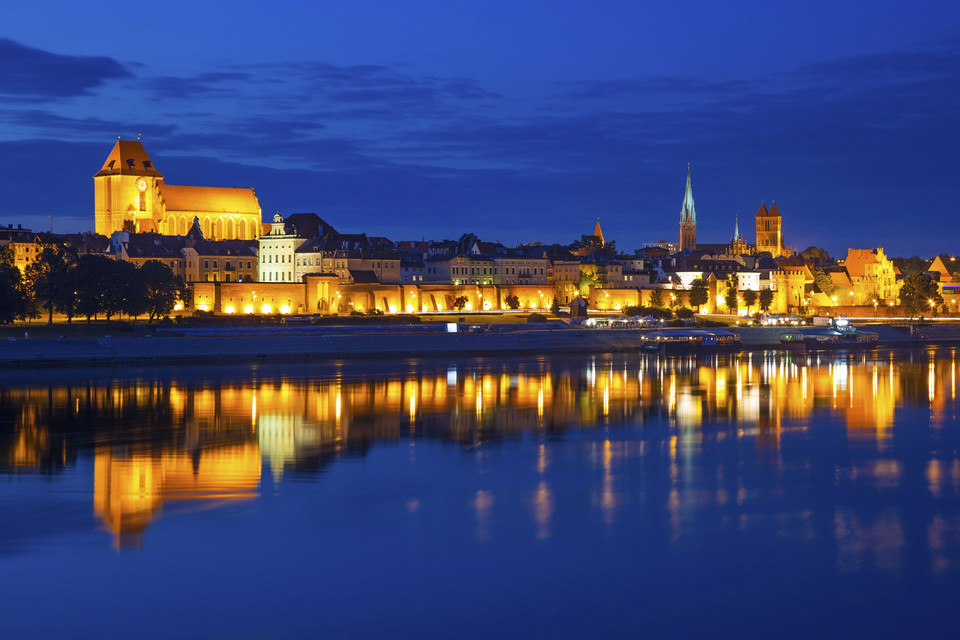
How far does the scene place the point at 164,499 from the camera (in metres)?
19.5

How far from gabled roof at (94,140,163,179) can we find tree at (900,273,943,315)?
241ft

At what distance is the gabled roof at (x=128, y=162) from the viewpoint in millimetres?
108438

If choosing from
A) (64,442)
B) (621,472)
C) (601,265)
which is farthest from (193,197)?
(621,472)

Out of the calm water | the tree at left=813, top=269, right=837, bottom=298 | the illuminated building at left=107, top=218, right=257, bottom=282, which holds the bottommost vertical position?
the calm water

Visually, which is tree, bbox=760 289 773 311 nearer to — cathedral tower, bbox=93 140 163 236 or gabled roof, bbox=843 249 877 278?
gabled roof, bbox=843 249 877 278

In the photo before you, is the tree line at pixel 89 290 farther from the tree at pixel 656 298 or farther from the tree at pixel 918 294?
the tree at pixel 918 294

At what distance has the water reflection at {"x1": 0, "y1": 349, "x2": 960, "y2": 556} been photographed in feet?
63.1

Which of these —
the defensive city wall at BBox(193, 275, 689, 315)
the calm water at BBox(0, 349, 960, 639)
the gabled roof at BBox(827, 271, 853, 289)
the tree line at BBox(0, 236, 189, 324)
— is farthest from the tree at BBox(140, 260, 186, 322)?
the gabled roof at BBox(827, 271, 853, 289)

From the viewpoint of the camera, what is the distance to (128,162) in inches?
4294

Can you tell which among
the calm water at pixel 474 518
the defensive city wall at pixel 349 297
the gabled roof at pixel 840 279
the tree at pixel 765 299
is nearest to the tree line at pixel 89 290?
the defensive city wall at pixel 349 297

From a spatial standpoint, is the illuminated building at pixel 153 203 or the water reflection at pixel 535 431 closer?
the water reflection at pixel 535 431

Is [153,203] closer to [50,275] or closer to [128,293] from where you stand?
[50,275]

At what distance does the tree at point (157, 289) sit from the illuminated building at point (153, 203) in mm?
44405

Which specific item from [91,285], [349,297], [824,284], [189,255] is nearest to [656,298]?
[824,284]
